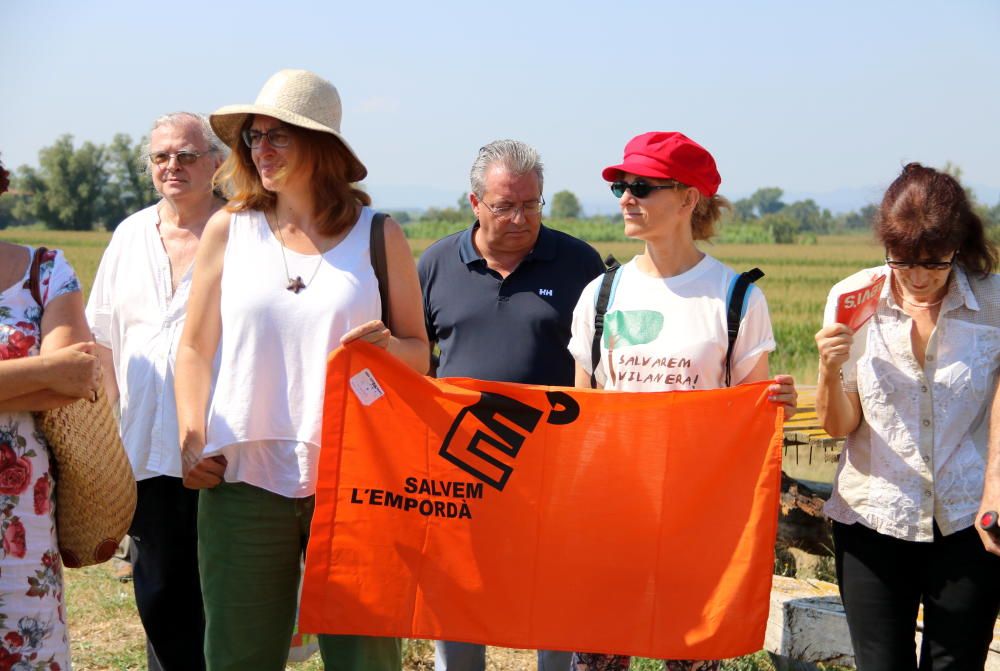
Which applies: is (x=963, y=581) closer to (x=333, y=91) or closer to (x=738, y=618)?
(x=738, y=618)

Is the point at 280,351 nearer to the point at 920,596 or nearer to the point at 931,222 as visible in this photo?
the point at 931,222

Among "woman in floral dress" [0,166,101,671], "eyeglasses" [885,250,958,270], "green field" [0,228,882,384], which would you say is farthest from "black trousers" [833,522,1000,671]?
"woman in floral dress" [0,166,101,671]

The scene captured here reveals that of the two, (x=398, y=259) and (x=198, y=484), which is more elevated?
(x=398, y=259)

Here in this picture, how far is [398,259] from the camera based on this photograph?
3.69 metres

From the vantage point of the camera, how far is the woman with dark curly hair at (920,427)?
3.66m

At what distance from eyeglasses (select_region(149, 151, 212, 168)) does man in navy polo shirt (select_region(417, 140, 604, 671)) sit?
108cm

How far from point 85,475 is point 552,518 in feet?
5.03

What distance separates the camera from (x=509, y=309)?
4758 mm

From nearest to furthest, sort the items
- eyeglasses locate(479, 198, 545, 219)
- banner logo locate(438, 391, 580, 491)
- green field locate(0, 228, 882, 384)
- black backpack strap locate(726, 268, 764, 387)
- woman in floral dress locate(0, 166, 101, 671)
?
woman in floral dress locate(0, 166, 101, 671) < black backpack strap locate(726, 268, 764, 387) < banner logo locate(438, 391, 580, 491) < eyeglasses locate(479, 198, 545, 219) < green field locate(0, 228, 882, 384)

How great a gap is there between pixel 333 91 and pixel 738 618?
7.21 ft

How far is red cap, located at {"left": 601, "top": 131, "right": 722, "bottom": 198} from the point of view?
12.7 ft

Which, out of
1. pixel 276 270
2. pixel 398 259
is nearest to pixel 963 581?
pixel 398 259

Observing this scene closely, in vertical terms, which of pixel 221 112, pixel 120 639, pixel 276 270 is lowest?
pixel 120 639

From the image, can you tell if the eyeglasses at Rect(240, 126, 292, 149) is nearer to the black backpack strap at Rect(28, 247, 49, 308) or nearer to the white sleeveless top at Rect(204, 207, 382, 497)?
the white sleeveless top at Rect(204, 207, 382, 497)
